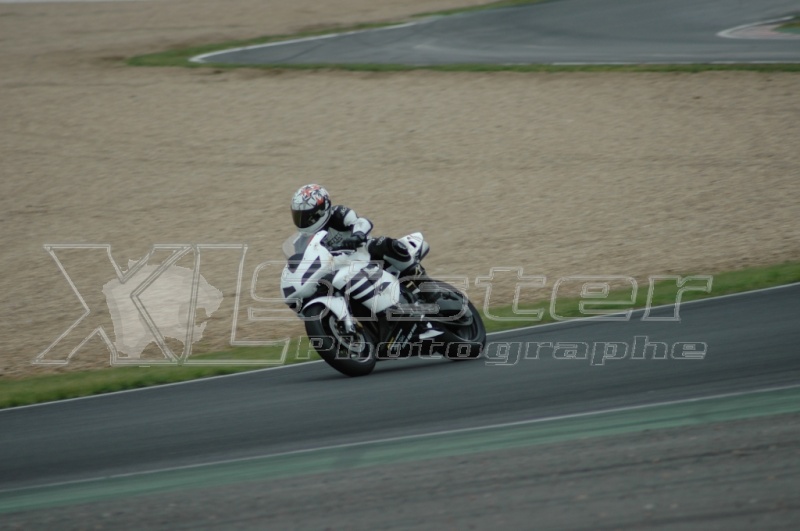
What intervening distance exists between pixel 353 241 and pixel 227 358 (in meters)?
2.92

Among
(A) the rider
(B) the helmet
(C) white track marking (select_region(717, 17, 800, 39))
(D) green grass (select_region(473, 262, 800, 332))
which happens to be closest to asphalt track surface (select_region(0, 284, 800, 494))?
(A) the rider

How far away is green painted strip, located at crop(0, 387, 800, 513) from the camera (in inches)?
273

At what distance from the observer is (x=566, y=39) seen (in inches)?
1090

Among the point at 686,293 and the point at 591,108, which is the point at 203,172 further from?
the point at 686,293

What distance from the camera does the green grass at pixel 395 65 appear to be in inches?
912

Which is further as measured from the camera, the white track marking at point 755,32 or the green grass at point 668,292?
the white track marking at point 755,32

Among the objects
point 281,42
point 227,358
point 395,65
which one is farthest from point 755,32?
point 227,358

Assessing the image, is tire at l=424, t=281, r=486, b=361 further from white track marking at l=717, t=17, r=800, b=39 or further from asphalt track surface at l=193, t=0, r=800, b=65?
white track marking at l=717, t=17, r=800, b=39

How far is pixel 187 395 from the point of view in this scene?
32.0 ft

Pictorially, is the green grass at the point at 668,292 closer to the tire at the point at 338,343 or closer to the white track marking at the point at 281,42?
the tire at the point at 338,343

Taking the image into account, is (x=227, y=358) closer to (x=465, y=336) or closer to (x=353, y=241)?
(x=353, y=241)

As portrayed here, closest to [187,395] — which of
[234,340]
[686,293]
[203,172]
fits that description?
[234,340]

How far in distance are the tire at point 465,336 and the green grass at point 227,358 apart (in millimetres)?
1611

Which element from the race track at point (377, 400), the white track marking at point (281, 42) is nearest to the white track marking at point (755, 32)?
the white track marking at point (281, 42)
